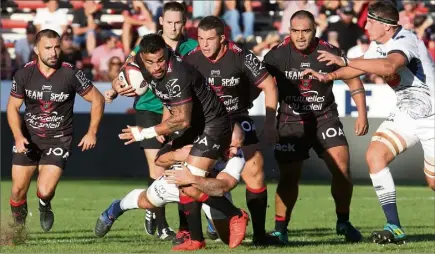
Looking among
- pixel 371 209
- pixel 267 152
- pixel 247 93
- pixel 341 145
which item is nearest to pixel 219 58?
pixel 247 93

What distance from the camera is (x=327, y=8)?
2386cm

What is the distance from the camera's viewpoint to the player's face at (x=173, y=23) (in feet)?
40.0

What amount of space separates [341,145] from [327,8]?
12385 mm

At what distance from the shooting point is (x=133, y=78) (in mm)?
10805

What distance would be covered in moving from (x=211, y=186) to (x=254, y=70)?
1.40 metres

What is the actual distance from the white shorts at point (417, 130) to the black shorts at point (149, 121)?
8.97 feet

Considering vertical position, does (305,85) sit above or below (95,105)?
above

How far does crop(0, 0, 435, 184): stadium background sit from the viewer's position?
20297 millimetres

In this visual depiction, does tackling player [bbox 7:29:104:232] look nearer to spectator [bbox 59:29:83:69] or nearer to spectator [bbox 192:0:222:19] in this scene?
spectator [bbox 59:29:83:69]

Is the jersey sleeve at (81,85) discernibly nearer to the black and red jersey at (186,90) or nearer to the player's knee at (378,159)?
the black and red jersey at (186,90)

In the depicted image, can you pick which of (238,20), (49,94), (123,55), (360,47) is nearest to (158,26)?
(123,55)

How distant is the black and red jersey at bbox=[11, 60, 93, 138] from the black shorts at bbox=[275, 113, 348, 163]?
7.20 ft

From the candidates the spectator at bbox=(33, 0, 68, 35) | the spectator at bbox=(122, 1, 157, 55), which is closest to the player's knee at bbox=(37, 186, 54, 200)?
the spectator at bbox=(122, 1, 157, 55)

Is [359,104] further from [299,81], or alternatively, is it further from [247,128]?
[247,128]
